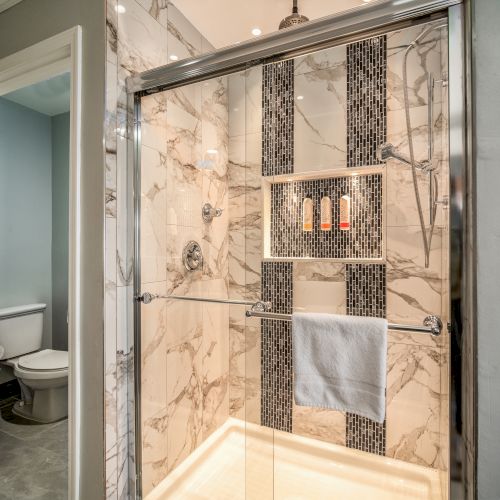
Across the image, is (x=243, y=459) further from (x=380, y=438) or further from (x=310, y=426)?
(x=380, y=438)

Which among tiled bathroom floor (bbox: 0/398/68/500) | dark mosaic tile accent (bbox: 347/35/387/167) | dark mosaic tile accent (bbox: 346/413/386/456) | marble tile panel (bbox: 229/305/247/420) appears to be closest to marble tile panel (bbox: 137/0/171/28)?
dark mosaic tile accent (bbox: 347/35/387/167)

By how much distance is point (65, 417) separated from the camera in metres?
2.36

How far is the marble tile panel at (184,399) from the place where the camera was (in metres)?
1.56

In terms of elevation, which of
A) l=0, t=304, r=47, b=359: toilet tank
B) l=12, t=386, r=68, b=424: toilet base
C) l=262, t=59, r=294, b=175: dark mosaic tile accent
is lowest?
l=12, t=386, r=68, b=424: toilet base

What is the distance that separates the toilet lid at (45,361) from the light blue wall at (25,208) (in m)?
0.53

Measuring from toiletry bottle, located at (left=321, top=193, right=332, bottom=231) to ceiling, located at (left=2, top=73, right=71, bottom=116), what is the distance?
2279 mm

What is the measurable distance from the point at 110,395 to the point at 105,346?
0.21 meters

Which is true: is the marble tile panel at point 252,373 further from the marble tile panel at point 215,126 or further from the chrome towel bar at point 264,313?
the marble tile panel at point 215,126

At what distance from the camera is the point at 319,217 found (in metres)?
1.46

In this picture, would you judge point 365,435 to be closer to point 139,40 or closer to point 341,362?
point 341,362

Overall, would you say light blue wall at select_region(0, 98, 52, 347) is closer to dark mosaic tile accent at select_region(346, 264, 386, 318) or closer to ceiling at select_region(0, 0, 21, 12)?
ceiling at select_region(0, 0, 21, 12)

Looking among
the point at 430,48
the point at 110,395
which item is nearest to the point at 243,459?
the point at 110,395

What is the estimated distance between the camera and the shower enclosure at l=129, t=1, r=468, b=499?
4.36ft

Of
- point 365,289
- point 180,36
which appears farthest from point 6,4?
point 365,289
